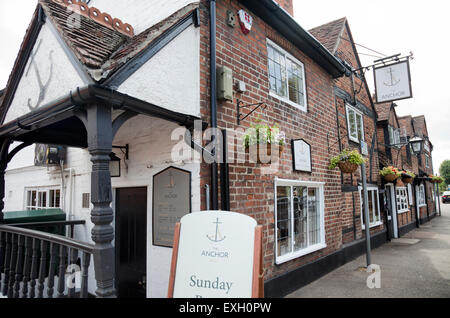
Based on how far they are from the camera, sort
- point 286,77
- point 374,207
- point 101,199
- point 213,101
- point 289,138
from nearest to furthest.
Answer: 1. point 101,199
2. point 213,101
3. point 289,138
4. point 286,77
5. point 374,207

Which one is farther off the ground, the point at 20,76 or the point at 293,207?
the point at 20,76

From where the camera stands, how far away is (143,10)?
5.35 metres

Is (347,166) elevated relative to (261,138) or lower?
lower

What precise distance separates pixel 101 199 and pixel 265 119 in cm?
337

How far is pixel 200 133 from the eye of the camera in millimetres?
3941

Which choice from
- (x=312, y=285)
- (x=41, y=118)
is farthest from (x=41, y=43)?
(x=312, y=285)

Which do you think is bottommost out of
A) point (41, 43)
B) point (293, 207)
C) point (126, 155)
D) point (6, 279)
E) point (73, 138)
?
point (6, 279)

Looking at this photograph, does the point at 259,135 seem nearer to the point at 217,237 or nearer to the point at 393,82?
the point at 217,237

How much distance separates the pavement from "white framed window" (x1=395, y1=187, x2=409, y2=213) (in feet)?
13.6

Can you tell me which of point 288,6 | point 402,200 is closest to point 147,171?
point 288,6

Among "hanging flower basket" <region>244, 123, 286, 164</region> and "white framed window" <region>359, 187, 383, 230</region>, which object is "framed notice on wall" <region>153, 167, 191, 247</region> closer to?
"hanging flower basket" <region>244, 123, 286, 164</region>

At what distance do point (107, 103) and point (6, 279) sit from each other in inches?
130

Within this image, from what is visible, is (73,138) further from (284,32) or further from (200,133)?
(284,32)
